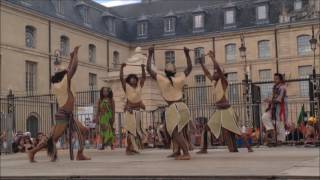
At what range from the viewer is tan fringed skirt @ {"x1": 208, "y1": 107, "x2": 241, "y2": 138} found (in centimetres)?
1230

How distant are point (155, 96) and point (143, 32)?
4096cm

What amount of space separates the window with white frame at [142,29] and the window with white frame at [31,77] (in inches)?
743

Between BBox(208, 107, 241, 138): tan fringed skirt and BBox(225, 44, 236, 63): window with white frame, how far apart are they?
152ft

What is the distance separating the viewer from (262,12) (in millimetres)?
58094

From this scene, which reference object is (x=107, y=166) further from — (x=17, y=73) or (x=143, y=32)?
(x=143, y=32)

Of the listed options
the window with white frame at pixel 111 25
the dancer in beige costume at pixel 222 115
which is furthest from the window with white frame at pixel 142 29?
the dancer in beige costume at pixel 222 115

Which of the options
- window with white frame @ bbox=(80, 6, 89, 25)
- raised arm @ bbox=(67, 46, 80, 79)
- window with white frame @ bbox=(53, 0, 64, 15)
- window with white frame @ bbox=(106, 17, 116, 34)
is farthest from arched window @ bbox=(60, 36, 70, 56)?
raised arm @ bbox=(67, 46, 80, 79)

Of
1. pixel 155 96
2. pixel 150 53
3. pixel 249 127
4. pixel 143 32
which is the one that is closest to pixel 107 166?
pixel 150 53

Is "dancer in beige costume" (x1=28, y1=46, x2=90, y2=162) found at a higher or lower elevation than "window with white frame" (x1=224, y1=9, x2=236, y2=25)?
lower

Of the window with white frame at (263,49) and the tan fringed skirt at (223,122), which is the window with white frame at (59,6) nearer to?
the window with white frame at (263,49)

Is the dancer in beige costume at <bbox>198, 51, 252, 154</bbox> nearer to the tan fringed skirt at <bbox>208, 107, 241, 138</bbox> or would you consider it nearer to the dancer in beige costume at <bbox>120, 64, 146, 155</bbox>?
the tan fringed skirt at <bbox>208, 107, 241, 138</bbox>

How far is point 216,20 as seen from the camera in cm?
6062

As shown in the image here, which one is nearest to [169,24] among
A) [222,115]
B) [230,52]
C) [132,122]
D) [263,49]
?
[230,52]

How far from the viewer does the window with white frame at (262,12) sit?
57.9 metres
